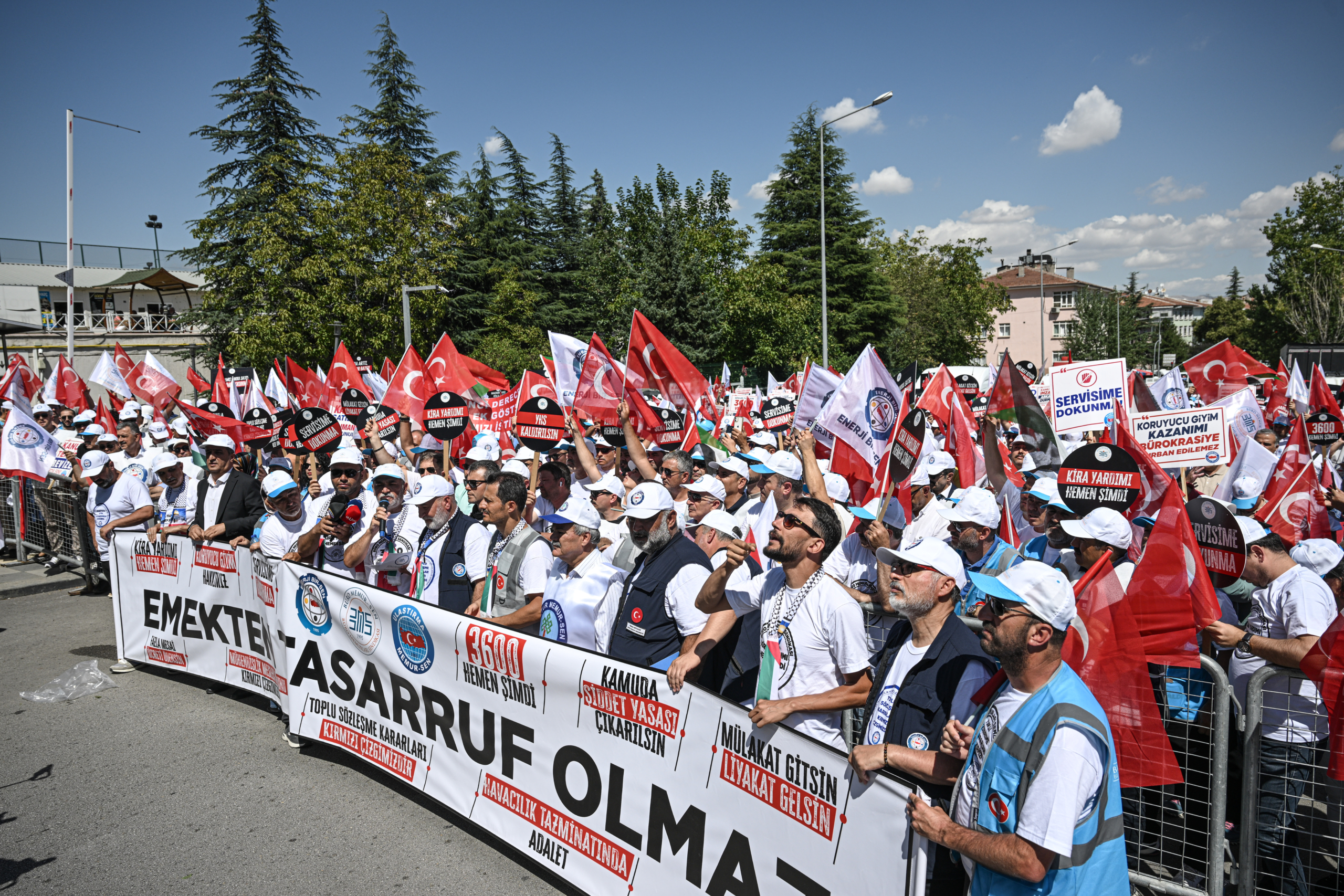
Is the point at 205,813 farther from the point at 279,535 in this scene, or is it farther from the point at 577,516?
the point at 577,516

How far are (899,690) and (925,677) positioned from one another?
13cm

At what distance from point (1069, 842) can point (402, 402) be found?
404 inches

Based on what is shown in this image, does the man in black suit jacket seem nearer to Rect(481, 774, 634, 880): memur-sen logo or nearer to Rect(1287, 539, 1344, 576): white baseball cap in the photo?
Rect(481, 774, 634, 880): memur-sen logo

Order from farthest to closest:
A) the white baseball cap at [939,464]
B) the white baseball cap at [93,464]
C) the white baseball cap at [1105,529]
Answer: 1. the white baseball cap at [93,464]
2. the white baseball cap at [939,464]
3. the white baseball cap at [1105,529]

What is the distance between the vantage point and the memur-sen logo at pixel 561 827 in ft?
13.1

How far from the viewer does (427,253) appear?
30.8 meters

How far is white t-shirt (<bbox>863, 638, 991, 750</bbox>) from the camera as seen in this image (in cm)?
300

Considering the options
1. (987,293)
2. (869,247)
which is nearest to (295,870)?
(869,247)

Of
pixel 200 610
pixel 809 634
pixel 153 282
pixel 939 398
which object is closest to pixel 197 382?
pixel 200 610

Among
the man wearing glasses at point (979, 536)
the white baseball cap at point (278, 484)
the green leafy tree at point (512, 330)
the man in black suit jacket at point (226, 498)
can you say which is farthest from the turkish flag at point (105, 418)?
the green leafy tree at point (512, 330)

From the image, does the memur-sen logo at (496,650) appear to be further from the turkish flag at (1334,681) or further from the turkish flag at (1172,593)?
the turkish flag at (1334,681)

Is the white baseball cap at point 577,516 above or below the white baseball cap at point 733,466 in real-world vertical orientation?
below

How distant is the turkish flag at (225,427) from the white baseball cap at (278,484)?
507 cm

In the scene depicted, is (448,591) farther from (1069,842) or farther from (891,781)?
(1069,842)
